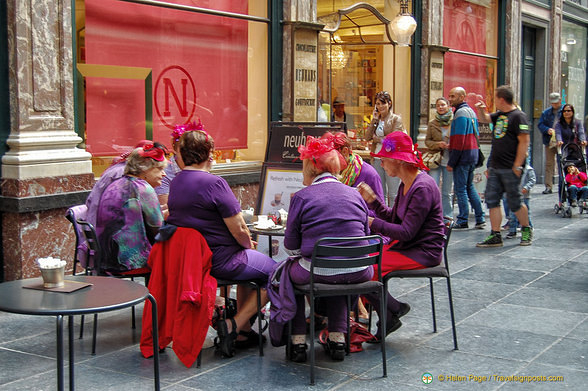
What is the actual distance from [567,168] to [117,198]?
8785 millimetres

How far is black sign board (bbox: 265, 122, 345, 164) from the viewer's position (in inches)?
264

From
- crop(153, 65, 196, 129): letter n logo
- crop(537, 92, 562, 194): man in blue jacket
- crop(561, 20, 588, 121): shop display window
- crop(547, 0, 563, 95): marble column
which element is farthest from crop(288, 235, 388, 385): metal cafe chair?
crop(561, 20, 588, 121): shop display window

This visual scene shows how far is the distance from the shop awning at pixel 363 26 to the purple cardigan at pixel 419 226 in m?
7.06

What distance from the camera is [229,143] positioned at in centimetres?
970

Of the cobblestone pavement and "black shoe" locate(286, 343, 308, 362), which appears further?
"black shoe" locate(286, 343, 308, 362)

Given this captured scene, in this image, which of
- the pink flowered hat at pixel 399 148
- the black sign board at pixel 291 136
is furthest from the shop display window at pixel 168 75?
the pink flowered hat at pixel 399 148

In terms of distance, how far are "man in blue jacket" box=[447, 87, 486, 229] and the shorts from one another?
1322mm

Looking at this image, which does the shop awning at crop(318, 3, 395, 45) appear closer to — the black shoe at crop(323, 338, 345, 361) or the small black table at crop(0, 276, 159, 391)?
the black shoe at crop(323, 338, 345, 361)

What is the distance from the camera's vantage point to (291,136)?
22.4ft

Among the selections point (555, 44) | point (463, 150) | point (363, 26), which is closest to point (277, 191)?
point (463, 150)

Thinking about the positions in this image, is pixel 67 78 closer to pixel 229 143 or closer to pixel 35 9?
pixel 35 9

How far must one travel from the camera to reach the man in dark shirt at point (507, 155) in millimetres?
8930

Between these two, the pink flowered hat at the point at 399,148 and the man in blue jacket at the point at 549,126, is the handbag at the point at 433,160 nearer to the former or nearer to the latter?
the man in blue jacket at the point at 549,126

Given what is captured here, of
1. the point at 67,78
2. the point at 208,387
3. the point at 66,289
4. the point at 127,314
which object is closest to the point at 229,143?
the point at 67,78
